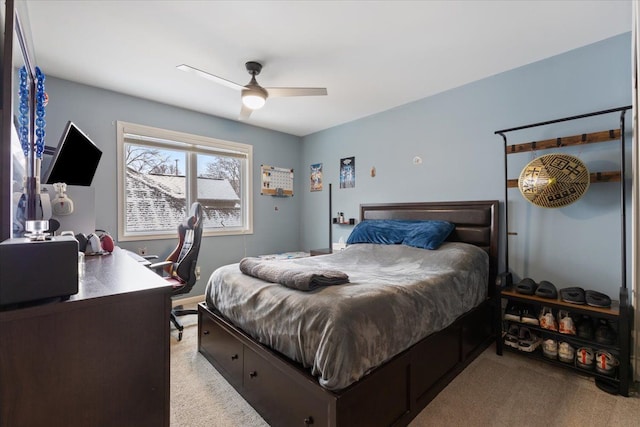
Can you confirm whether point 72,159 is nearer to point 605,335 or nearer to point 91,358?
point 91,358

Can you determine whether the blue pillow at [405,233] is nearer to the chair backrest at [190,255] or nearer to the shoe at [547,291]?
the shoe at [547,291]

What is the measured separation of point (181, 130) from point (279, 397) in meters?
3.40

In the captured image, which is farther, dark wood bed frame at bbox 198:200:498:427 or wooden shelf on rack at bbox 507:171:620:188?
wooden shelf on rack at bbox 507:171:620:188

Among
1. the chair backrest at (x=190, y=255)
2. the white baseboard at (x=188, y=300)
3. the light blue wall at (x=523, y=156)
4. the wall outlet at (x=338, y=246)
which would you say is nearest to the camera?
the light blue wall at (x=523, y=156)

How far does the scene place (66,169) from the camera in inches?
79.0

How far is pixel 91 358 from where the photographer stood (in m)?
0.91

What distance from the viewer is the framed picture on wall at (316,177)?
15.7 feet

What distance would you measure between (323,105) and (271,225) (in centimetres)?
209

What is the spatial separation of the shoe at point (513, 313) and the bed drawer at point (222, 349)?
224 cm

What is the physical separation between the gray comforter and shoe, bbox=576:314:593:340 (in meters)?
0.66

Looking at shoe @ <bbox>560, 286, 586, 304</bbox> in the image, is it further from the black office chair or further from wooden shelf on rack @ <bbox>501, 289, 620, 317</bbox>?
the black office chair

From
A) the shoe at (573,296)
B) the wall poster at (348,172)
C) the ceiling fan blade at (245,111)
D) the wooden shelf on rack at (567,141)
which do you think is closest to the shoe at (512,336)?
the shoe at (573,296)

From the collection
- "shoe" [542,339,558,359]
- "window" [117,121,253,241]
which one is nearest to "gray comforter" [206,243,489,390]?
"shoe" [542,339,558,359]

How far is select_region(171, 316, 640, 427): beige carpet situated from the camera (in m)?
1.72
